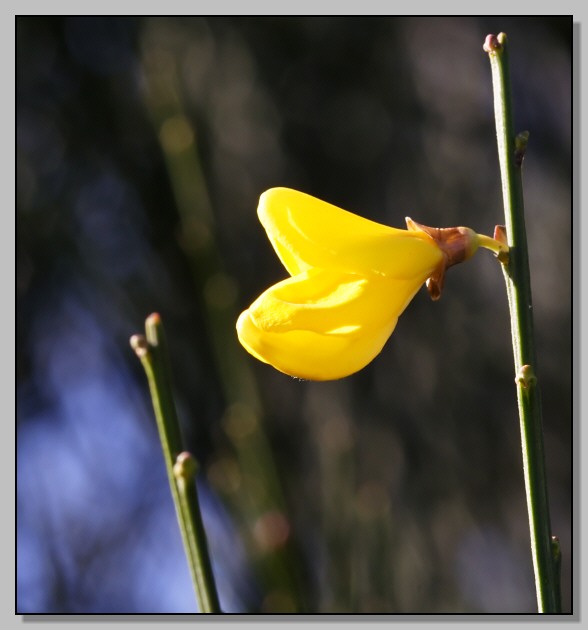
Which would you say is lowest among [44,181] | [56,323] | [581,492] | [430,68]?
[581,492]

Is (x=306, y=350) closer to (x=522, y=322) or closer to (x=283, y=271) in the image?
(x=522, y=322)

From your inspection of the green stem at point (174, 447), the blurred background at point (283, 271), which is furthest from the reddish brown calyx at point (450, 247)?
the blurred background at point (283, 271)

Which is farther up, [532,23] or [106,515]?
[532,23]

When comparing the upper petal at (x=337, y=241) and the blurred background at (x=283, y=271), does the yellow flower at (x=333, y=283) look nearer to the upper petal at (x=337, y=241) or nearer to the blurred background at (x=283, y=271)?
the upper petal at (x=337, y=241)

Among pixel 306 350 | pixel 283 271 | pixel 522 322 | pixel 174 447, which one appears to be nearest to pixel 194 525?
pixel 174 447

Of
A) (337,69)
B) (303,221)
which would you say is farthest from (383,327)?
(337,69)

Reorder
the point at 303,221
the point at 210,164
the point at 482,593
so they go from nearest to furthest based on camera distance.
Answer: the point at 303,221, the point at 482,593, the point at 210,164

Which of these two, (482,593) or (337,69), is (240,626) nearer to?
(482,593)
